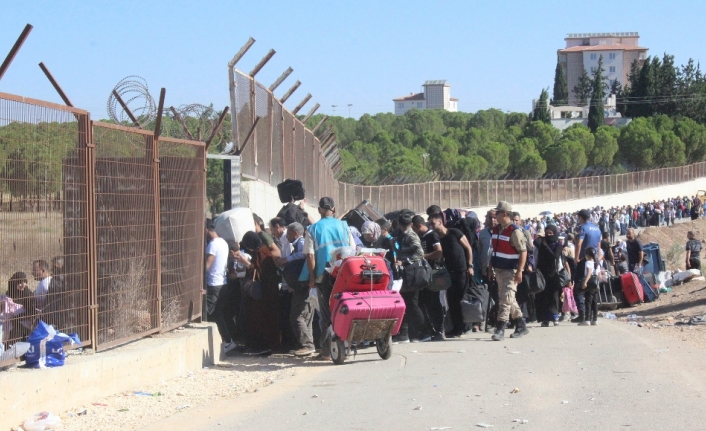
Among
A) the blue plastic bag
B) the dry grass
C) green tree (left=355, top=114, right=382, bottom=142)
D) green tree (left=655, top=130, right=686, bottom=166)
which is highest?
green tree (left=355, top=114, right=382, bottom=142)

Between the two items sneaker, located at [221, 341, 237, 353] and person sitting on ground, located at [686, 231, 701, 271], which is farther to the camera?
person sitting on ground, located at [686, 231, 701, 271]

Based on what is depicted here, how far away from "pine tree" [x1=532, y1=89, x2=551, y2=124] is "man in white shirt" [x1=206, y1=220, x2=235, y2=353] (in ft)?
353

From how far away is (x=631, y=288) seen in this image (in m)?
19.1

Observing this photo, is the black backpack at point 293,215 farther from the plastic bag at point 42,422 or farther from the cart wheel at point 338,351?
the plastic bag at point 42,422

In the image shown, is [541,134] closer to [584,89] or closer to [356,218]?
[584,89]

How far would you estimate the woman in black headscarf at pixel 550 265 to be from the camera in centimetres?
1385

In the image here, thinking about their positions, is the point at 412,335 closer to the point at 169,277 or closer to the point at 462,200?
the point at 169,277

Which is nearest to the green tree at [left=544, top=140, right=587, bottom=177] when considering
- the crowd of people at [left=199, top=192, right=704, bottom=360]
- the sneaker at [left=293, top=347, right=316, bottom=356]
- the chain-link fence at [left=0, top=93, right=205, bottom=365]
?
the crowd of people at [left=199, top=192, right=704, bottom=360]

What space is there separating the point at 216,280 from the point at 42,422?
448 cm

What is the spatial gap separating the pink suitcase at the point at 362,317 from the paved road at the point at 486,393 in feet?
0.89

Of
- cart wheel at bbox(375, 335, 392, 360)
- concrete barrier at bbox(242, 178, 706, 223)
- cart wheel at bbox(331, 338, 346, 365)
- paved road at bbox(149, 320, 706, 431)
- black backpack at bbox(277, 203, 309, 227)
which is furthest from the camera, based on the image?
concrete barrier at bbox(242, 178, 706, 223)

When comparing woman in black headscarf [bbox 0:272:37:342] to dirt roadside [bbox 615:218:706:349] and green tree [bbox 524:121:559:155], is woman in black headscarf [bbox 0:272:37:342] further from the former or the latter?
green tree [bbox 524:121:559:155]

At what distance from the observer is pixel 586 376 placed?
344 inches

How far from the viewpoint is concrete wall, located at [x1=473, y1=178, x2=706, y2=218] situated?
61031mm
